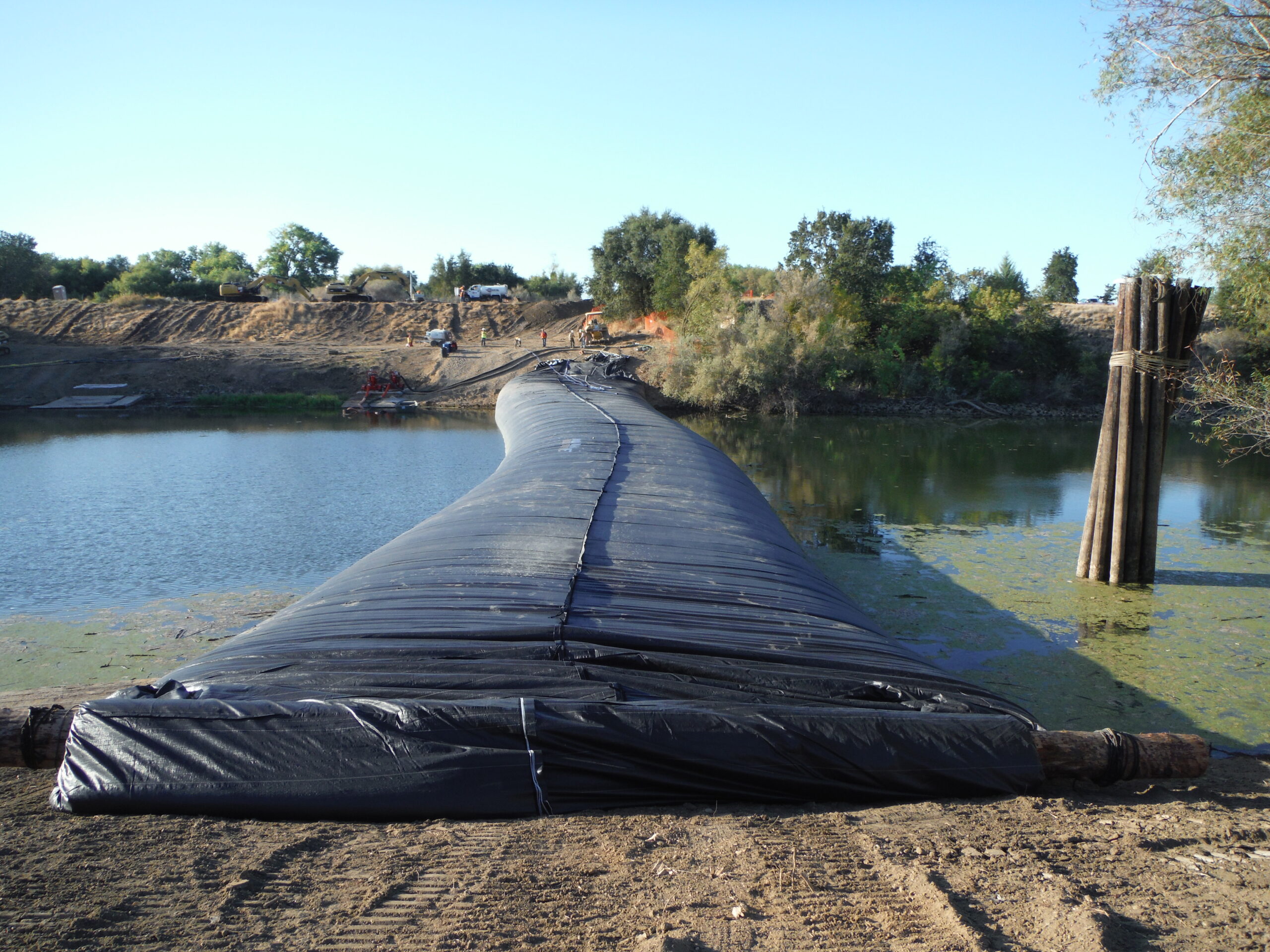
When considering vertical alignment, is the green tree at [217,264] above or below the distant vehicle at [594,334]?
above

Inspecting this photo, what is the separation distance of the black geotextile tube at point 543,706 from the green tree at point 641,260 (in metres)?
33.3

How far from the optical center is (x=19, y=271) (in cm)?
4475

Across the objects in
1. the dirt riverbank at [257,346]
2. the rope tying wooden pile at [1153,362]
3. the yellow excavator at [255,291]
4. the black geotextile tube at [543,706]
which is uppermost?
the yellow excavator at [255,291]

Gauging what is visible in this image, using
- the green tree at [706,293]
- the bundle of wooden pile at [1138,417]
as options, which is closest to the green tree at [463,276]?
the green tree at [706,293]

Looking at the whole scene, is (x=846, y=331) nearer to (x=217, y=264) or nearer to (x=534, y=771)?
(x=534, y=771)

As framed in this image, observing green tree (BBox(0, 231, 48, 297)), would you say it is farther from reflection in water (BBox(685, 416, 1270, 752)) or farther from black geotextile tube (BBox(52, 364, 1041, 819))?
black geotextile tube (BBox(52, 364, 1041, 819))

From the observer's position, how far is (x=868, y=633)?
17.2ft

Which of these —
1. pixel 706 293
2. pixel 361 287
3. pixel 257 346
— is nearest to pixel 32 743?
pixel 706 293

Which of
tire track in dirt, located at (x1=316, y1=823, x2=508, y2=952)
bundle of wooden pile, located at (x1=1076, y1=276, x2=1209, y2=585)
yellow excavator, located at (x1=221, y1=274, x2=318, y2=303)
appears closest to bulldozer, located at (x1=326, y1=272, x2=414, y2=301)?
yellow excavator, located at (x1=221, y1=274, x2=318, y2=303)

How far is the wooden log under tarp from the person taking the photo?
11.1ft

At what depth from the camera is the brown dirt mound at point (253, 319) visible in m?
37.0

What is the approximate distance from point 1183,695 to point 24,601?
10.4 m

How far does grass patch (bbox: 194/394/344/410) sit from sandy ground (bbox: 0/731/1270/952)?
29258mm

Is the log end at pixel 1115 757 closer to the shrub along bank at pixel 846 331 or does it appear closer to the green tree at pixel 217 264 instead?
the shrub along bank at pixel 846 331
